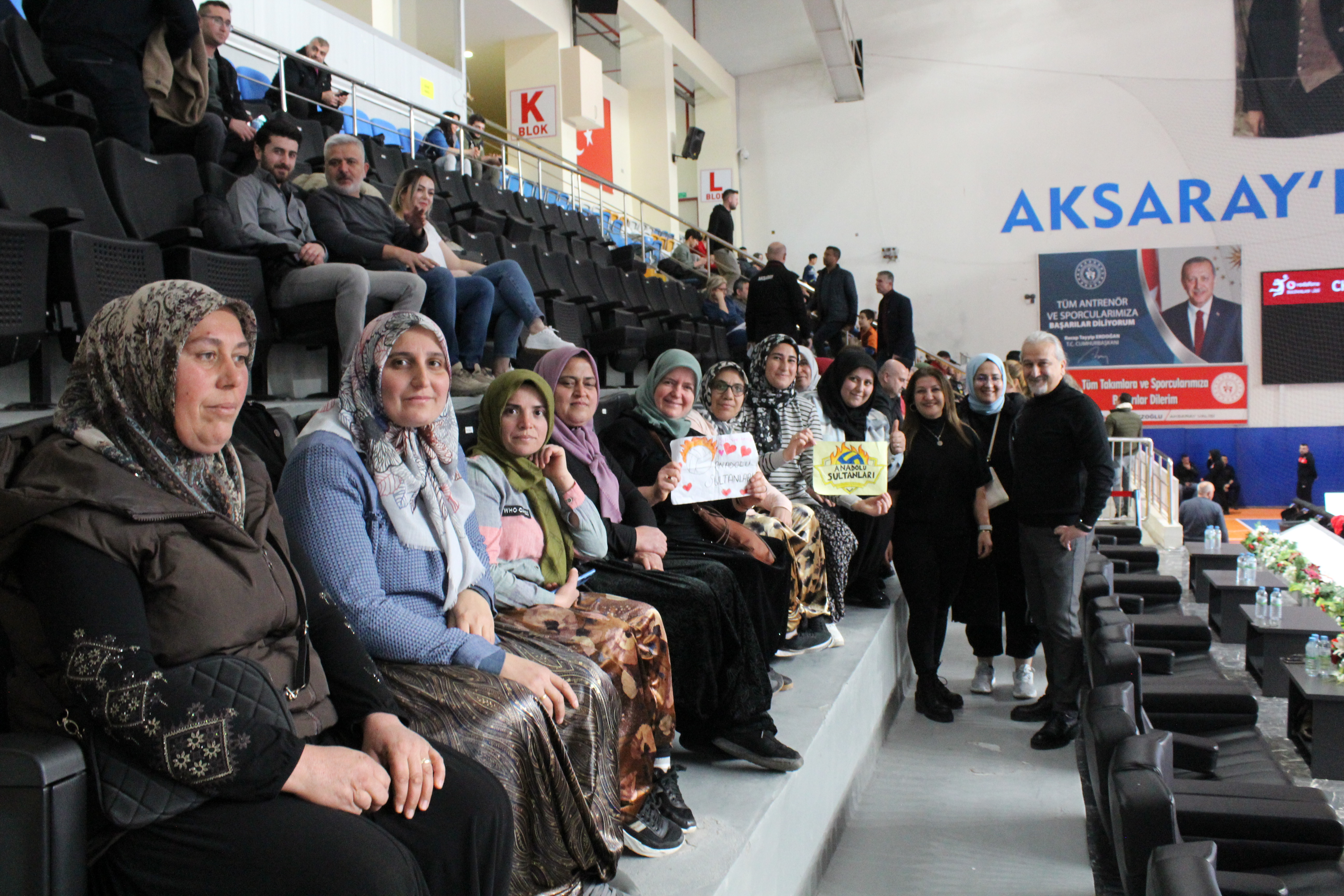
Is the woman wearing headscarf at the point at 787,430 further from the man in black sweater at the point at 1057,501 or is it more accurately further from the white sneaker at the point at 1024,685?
the white sneaker at the point at 1024,685

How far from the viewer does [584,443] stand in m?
2.40

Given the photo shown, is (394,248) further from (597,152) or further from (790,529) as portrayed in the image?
(597,152)

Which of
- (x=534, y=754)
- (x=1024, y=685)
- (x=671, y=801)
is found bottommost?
(x=1024, y=685)

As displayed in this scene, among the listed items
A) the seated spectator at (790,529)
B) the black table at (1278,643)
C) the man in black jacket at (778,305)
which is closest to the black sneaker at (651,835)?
the seated spectator at (790,529)

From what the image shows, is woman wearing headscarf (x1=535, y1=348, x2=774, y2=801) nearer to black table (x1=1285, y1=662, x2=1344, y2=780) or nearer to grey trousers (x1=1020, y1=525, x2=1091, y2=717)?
grey trousers (x1=1020, y1=525, x2=1091, y2=717)

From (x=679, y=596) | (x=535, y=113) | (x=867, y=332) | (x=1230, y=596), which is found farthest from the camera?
(x=535, y=113)

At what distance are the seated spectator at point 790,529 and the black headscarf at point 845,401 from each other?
21.4 inches

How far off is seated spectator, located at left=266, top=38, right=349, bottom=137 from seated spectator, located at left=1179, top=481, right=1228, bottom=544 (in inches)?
295

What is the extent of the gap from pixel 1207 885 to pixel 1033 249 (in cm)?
1283

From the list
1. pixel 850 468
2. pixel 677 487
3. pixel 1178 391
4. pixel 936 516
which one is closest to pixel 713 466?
pixel 677 487

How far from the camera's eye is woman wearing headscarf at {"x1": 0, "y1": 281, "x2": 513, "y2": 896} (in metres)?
1.02

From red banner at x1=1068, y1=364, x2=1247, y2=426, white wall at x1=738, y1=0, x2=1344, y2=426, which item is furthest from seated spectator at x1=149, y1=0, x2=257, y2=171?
red banner at x1=1068, y1=364, x2=1247, y2=426

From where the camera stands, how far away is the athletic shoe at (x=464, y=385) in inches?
Answer: 132

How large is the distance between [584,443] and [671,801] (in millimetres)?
920
